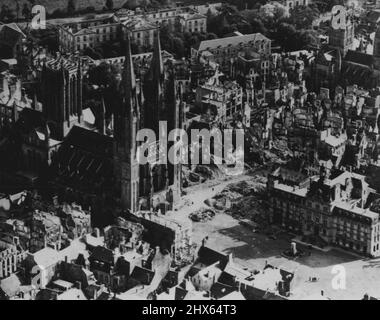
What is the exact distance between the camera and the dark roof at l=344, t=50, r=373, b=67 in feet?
417

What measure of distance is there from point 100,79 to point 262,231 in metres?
42.9

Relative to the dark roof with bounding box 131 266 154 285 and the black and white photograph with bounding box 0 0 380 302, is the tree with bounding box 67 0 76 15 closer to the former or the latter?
the black and white photograph with bounding box 0 0 380 302

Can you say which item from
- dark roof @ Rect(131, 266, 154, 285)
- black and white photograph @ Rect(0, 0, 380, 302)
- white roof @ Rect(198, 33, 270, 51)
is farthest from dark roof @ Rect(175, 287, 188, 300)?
white roof @ Rect(198, 33, 270, 51)

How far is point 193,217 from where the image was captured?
8838cm

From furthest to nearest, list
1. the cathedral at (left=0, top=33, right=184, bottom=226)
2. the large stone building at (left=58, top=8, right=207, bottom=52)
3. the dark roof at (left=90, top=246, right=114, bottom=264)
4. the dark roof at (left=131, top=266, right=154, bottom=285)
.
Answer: the large stone building at (left=58, top=8, right=207, bottom=52), the cathedral at (left=0, top=33, right=184, bottom=226), the dark roof at (left=90, top=246, right=114, bottom=264), the dark roof at (left=131, top=266, right=154, bottom=285)

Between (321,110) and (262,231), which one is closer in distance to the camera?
(262,231)

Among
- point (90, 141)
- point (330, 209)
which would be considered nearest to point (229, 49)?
point (90, 141)

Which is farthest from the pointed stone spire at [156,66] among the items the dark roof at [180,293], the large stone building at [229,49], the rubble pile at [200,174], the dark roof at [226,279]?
the large stone building at [229,49]

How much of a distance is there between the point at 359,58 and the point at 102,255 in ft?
209

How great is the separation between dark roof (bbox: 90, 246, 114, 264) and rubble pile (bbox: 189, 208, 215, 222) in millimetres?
14351

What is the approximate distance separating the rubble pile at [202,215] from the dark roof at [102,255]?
14.4 metres

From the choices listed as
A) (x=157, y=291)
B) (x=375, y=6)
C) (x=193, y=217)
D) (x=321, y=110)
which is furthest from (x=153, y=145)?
(x=375, y=6)

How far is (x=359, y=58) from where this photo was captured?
128000 millimetres
